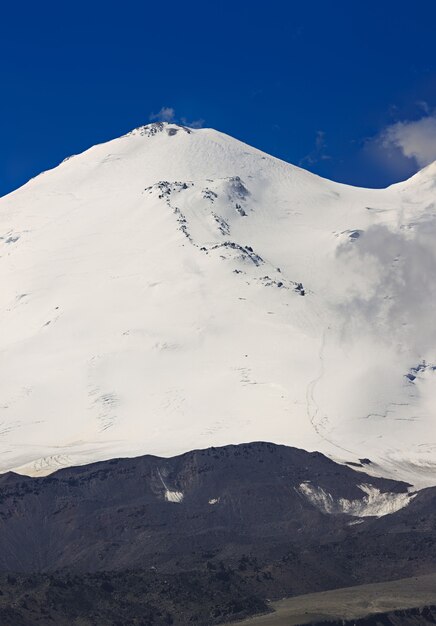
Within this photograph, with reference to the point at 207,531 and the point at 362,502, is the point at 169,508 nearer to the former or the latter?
the point at 207,531

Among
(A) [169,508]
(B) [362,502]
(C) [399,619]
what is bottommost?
(C) [399,619]

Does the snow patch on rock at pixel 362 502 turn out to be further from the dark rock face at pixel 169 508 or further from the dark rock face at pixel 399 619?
the dark rock face at pixel 399 619

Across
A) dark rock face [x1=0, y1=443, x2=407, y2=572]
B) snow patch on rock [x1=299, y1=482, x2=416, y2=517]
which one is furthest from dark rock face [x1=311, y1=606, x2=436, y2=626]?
snow patch on rock [x1=299, y1=482, x2=416, y2=517]

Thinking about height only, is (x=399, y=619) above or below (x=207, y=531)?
below

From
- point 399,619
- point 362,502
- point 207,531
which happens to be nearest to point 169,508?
point 207,531

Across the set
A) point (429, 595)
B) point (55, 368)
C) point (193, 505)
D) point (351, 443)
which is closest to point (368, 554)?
point (429, 595)

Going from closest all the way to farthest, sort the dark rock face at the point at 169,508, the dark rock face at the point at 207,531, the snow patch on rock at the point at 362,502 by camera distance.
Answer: the dark rock face at the point at 207,531 < the dark rock face at the point at 169,508 < the snow patch on rock at the point at 362,502

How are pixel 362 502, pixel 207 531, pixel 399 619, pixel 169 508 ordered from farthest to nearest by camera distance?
1. pixel 362 502
2. pixel 169 508
3. pixel 207 531
4. pixel 399 619

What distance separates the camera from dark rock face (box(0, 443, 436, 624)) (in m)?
116

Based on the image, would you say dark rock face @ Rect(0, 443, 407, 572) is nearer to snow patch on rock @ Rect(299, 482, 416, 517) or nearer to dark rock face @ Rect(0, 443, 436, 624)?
dark rock face @ Rect(0, 443, 436, 624)

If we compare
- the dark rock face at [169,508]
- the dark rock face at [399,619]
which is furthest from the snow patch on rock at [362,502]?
the dark rock face at [399,619]

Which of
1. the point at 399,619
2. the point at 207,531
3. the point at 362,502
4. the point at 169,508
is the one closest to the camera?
the point at 399,619

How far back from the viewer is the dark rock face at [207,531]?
382ft

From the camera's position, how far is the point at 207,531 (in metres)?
145
